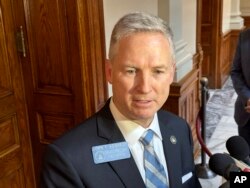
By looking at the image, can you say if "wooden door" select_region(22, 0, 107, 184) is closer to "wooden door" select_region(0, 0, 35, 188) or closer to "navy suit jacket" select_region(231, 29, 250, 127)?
"wooden door" select_region(0, 0, 35, 188)

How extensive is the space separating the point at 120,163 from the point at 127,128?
12 cm

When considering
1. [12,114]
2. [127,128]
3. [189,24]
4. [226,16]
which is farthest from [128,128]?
[226,16]

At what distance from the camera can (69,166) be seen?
0.95 m

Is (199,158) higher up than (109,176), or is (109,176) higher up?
(109,176)

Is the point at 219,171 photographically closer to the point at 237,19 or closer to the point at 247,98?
the point at 247,98

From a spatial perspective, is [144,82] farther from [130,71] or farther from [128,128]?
[128,128]

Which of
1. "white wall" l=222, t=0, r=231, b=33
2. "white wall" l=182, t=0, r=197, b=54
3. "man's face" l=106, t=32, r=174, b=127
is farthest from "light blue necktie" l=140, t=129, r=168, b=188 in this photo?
"white wall" l=222, t=0, r=231, b=33

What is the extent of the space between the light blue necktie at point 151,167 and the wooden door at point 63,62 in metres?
0.78

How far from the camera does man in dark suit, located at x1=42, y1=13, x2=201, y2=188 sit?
3.10 feet

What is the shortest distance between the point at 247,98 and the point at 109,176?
135 centimetres

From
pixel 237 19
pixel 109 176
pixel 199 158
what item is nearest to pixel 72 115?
pixel 109 176

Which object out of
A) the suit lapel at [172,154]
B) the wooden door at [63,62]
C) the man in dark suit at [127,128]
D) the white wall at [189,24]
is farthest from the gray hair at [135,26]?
the white wall at [189,24]

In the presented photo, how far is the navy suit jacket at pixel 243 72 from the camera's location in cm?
212

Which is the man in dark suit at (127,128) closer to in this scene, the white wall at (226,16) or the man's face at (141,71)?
the man's face at (141,71)
